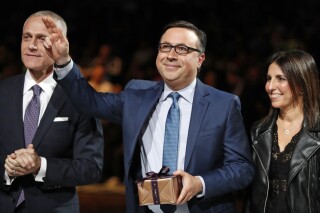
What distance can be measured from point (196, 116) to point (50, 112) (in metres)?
0.74

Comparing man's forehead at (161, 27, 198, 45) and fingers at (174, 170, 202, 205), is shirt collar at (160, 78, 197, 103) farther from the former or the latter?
fingers at (174, 170, 202, 205)

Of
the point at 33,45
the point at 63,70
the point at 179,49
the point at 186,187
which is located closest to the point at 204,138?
the point at 186,187

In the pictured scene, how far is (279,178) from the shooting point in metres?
3.16

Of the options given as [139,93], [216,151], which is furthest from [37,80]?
[216,151]

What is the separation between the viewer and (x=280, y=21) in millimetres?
9555

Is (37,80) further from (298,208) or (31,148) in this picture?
(298,208)

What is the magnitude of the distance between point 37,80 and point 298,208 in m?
1.45

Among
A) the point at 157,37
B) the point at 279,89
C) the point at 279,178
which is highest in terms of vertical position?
the point at 157,37

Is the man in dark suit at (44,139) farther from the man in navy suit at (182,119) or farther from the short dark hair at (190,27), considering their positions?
the short dark hair at (190,27)

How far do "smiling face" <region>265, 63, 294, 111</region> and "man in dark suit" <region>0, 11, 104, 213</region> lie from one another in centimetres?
92

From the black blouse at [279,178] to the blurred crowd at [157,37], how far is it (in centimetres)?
328

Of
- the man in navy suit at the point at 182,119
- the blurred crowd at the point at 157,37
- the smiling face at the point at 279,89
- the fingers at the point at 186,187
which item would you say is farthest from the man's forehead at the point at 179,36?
the blurred crowd at the point at 157,37

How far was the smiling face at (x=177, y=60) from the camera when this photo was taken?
3096 millimetres

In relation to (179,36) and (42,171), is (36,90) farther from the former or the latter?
(179,36)
